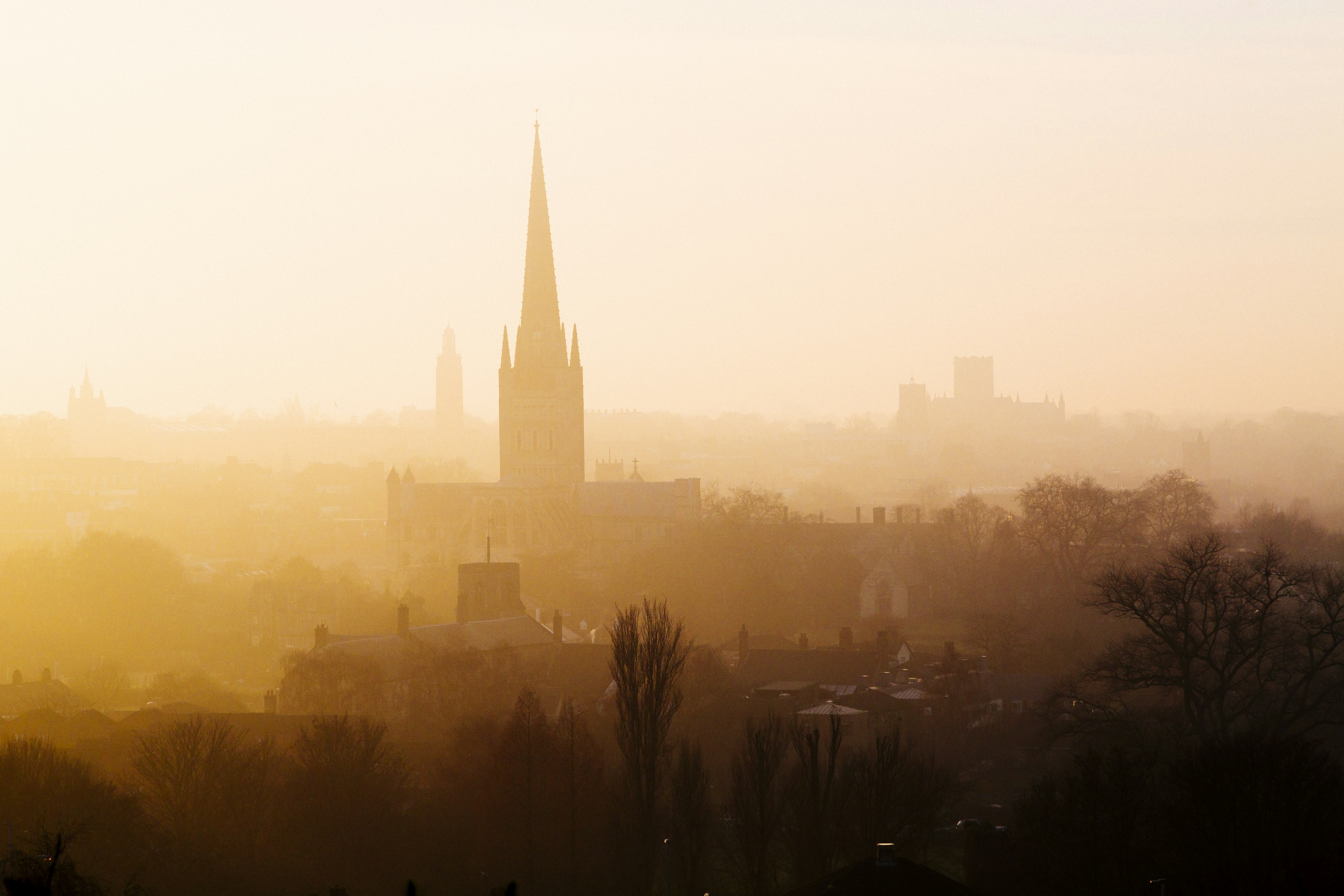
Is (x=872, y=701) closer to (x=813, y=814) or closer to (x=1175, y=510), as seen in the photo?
(x=813, y=814)

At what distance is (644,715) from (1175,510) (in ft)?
194

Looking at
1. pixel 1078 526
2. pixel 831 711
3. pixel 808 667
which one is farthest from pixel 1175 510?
pixel 831 711

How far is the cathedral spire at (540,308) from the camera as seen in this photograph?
9825 cm

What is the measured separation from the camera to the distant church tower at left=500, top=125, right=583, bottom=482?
98.5 meters

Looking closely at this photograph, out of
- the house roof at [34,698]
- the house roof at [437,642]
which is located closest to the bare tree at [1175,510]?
the house roof at [437,642]

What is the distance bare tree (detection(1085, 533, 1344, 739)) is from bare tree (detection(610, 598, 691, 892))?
34.0 feet

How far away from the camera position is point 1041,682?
48469 mm

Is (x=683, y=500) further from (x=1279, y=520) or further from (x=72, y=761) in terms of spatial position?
(x=72, y=761)

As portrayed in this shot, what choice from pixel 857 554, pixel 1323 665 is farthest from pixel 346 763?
pixel 857 554

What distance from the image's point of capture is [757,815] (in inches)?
1266

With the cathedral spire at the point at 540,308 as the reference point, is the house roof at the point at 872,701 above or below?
below

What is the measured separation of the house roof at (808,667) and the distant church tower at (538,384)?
46.4m

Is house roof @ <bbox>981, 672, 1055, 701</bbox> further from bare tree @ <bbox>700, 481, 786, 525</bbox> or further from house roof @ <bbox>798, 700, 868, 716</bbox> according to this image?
bare tree @ <bbox>700, 481, 786, 525</bbox>

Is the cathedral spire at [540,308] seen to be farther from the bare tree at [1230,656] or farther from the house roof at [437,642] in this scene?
the bare tree at [1230,656]
